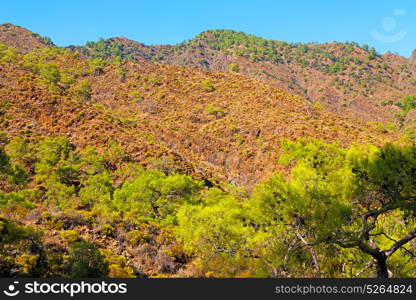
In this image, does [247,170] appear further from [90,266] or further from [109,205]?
[90,266]

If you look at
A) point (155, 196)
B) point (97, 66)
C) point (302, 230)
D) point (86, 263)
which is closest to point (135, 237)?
point (86, 263)

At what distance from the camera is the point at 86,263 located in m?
10.9

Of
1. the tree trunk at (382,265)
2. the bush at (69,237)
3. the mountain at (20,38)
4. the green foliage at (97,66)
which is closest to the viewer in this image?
the tree trunk at (382,265)

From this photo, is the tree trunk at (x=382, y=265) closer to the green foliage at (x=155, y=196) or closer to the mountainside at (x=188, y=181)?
the mountainside at (x=188, y=181)

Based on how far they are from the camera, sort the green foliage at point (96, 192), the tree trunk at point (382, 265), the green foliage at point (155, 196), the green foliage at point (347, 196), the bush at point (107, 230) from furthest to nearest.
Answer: the green foliage at point (96, 192) → the green foliage at point (155, 196) → the bush at point (107, 230) → the tree trunk at point (382, 265) → the green foliage at point (347, 196)

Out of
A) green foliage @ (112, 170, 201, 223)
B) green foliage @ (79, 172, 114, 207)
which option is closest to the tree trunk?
green foliage @ (112, 170, 201, 223)

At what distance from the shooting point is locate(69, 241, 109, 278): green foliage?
10462 millimetres

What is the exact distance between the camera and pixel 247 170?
6081 centimetres

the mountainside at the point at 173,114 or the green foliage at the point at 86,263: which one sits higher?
the mountainside at the point at 173,114

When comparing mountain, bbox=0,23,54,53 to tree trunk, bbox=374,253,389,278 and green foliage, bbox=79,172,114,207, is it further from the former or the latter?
tree trunk, bbox=374,253,389,278

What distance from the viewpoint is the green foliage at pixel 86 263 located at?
1046cm

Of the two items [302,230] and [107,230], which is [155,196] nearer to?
[107,230]

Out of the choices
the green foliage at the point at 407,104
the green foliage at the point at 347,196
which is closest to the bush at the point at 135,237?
the green foliage at the point at 347,196

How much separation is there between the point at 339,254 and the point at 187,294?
8484 mm
